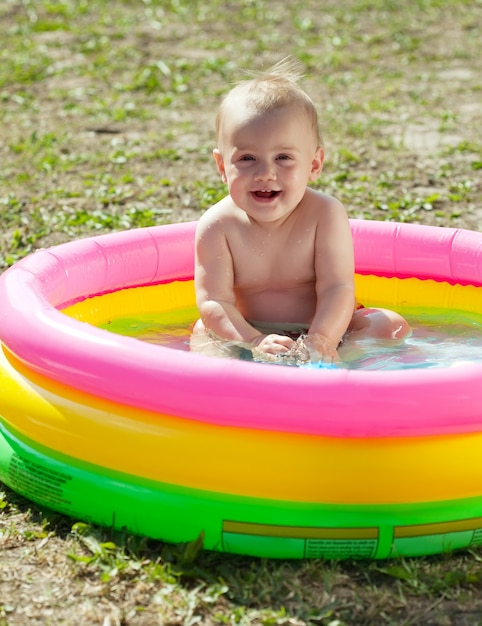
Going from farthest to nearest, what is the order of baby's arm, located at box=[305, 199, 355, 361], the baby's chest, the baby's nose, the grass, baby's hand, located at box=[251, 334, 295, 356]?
the baby's chest
baby's arm, located at box=[305, 199, 355, 361]
the baby's nose
baby's hand, located at box=[251, 334, 295, 356]
the grass

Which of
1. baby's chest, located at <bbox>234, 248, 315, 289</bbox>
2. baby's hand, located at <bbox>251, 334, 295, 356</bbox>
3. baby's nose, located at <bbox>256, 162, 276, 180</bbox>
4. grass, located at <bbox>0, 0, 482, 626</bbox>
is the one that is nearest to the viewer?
grass, located at <bbox>0, 0, 482, 626</bbox>

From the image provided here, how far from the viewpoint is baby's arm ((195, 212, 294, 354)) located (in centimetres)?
348

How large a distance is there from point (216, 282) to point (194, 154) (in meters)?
2.98

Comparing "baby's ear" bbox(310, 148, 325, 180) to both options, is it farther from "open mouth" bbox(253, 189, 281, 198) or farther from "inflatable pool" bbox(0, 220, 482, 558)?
"inflatable pool" bbox(0, 220, 482, 558)

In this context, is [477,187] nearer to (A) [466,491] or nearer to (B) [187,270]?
(B) [187,270]

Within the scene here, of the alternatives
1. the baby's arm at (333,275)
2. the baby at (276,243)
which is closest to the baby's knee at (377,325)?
the baby at (276,243)

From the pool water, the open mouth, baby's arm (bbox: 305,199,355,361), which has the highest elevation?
the open mouth

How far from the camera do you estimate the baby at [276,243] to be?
10.9 ft

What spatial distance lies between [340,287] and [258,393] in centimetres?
106

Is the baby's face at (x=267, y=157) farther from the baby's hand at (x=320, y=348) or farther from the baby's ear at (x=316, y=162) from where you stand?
the baby's hand at (x=320, y=348)

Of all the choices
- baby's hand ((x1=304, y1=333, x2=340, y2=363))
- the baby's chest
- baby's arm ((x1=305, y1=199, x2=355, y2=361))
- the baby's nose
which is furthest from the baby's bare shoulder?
baby's hand ((x1=304, y1=333, x2=340, y2=363))

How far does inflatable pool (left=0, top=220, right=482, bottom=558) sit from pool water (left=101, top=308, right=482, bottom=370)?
29.5 inches

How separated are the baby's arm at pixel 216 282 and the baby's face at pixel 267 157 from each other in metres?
0.21

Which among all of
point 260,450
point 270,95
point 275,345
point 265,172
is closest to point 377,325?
point 275,345
